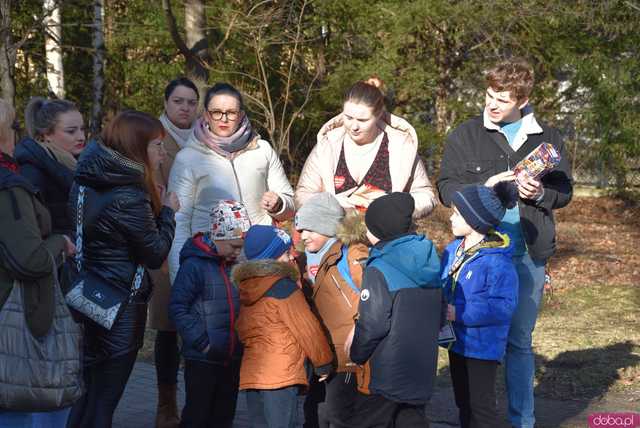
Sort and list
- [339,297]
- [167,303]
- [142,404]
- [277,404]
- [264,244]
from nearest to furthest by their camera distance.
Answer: [277,404]
[264,244]
[339,297]
[167,303]
[142,404]

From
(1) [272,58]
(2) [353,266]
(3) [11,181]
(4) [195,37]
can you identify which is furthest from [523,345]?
(1) [272,58]

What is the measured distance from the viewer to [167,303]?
19.2ft

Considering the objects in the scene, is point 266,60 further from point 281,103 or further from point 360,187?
point 360,187

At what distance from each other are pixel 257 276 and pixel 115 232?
2.37ft

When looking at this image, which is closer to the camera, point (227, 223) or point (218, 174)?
point (227, 223)

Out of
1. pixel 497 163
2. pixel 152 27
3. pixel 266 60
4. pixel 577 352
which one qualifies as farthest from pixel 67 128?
pixel 152 27

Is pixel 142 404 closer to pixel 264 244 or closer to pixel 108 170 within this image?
pixel 264 244

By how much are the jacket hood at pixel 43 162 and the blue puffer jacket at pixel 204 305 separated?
2.55 ft

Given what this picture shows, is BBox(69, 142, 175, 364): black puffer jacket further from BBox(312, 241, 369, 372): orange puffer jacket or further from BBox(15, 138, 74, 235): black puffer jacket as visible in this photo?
BBox(312, 241, 369, 372): orange puffer jacket

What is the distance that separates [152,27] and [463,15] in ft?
18.7

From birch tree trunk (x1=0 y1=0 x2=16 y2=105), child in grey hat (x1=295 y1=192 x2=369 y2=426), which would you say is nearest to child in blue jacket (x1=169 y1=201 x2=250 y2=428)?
child in grey hat (x1=295 y1=192 x2=369 y2=426)

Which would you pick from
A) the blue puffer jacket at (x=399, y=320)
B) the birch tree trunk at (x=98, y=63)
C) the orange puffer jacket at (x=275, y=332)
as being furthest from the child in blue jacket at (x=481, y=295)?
the birch tree trunk at (x=98, y=63)

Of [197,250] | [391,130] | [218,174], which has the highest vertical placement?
[391,130]

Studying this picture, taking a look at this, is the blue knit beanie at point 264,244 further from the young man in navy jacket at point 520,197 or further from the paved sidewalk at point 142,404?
the paved sidewalk at point 142,404
